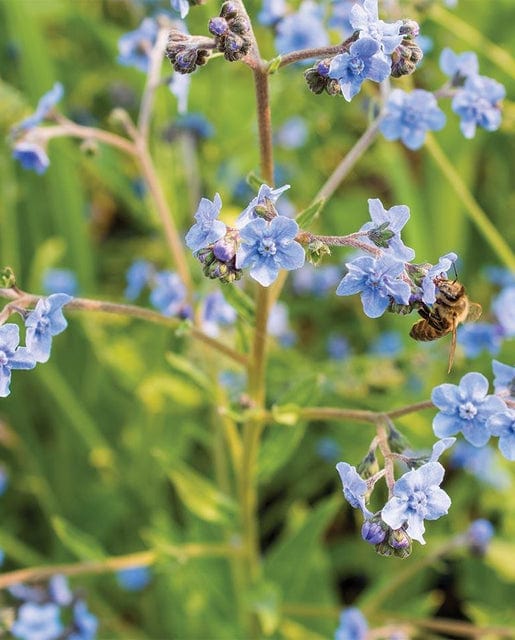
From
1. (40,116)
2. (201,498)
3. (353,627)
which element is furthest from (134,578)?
(40,116)

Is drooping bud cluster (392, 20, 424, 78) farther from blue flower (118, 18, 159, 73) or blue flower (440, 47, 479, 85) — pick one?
blue flower (118, 18, 159, 73)

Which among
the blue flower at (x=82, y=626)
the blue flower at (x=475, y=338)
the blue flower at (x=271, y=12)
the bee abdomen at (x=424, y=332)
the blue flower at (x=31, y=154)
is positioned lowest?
the blue flower at (x=82, y=626)

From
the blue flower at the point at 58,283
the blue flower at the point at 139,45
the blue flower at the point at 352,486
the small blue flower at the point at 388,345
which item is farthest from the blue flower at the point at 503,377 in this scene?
the blue flower at the point at 58,283

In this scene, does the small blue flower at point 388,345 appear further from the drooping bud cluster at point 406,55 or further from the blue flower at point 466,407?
the drooping bud cluster at point 406,55

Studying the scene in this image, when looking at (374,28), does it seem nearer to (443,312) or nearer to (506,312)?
(443,312)

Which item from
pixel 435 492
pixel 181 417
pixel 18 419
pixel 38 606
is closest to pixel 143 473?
pixel 181 417

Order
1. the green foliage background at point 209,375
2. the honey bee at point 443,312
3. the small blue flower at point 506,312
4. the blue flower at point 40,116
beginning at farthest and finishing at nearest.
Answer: the green foliage background at point 209,375, the small blue flower at point 506,312, the blue flower at point 40,116, the honey bee at point 443,312

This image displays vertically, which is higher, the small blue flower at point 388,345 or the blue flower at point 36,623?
the small blue flower at point 388,345
